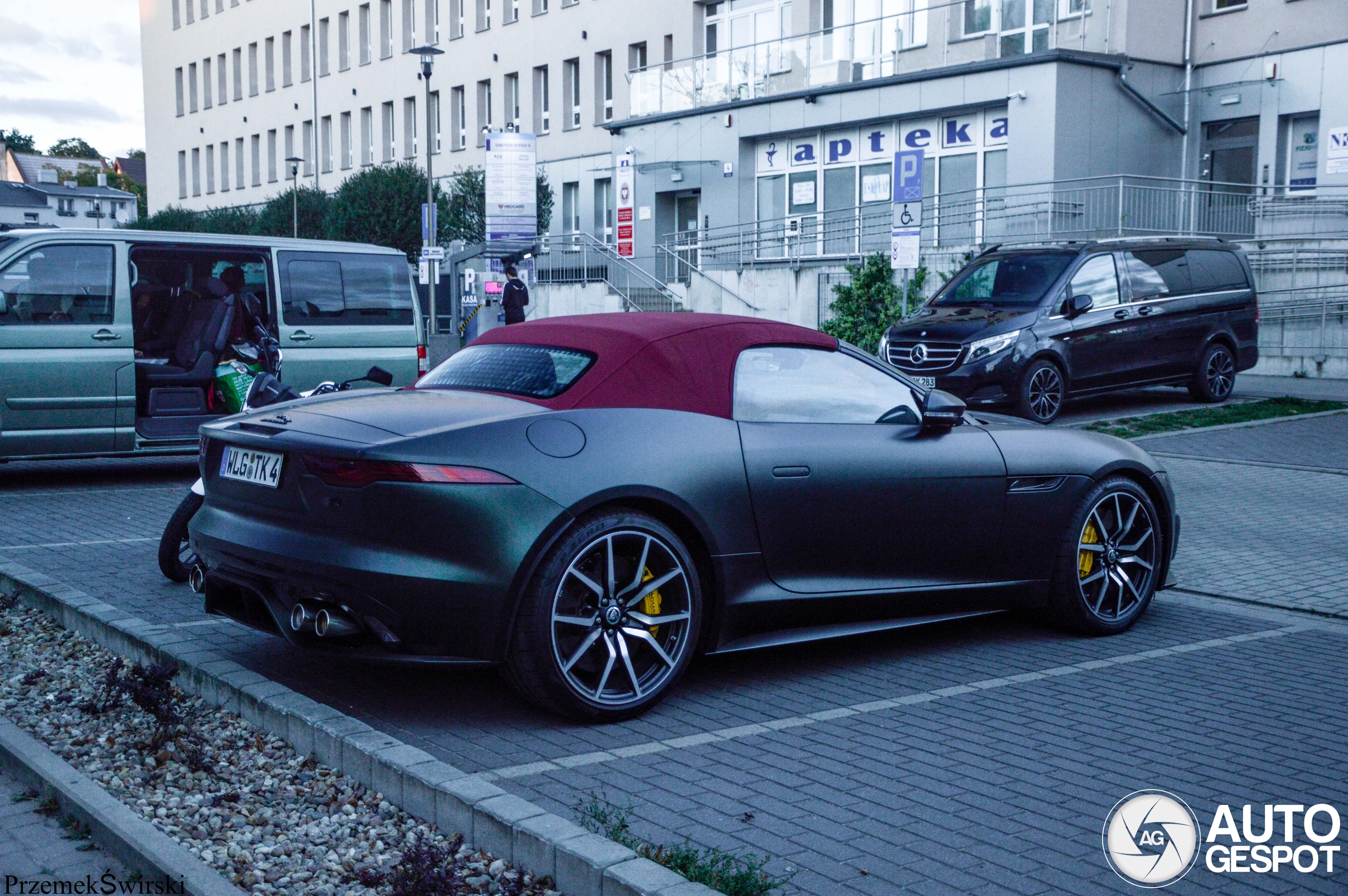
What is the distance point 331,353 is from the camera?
40.9 ft

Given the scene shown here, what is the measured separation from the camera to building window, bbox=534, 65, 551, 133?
48.8 metres

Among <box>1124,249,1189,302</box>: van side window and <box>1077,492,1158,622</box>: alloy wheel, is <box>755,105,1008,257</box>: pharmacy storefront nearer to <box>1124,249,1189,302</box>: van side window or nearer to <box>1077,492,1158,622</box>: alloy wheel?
<box>1124,249,1189,302</box>: van side window

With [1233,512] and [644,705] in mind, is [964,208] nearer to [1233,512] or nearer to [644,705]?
[1233,512]

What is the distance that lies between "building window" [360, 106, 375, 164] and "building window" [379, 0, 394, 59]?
2.24 m

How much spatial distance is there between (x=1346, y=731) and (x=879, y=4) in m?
29.9

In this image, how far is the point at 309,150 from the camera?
63.0 metres

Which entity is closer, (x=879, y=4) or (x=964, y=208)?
(x=964, y=208)

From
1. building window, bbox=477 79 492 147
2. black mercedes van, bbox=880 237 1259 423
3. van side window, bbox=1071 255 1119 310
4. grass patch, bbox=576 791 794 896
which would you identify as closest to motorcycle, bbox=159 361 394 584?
grass patch, bbox=576 791 794 896

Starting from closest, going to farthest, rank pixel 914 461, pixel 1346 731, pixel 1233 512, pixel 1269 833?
1. pixel 1269 833
2. pixel 1346 731
3. pixel 914 461
4. pixel 1233 512

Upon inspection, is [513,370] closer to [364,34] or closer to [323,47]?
[364,34]

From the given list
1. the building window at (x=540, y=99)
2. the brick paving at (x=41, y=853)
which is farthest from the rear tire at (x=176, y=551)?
the building window at (x=540, y=99)

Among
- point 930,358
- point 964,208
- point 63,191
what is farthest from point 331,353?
point 63,191

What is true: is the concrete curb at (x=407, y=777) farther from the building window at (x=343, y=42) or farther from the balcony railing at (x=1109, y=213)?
the building window at (x=343, y=42)

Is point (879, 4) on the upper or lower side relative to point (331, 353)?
upper
